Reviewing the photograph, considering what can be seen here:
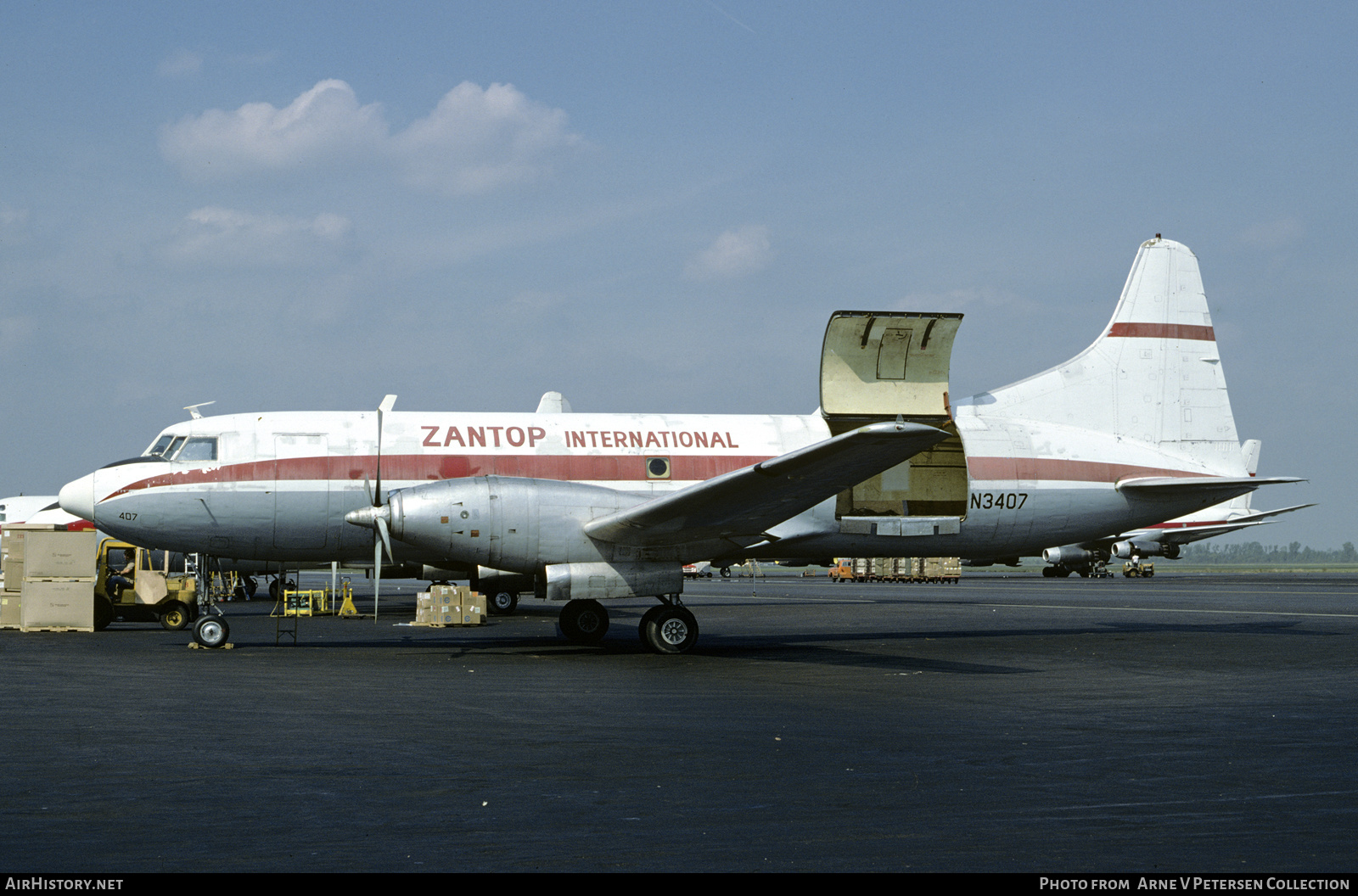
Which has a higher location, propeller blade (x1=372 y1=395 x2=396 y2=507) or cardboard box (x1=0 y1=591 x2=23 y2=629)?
propeller blade (x1=372 y1=395 x2=396 y2=507)

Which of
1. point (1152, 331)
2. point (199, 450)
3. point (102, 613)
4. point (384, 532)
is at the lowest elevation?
point (102, 613)

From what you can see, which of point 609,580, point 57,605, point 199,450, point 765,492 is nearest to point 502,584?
point 57,605

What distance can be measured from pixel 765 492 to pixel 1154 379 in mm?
10970

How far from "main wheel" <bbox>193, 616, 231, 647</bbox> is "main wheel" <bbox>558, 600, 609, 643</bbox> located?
19.5ft

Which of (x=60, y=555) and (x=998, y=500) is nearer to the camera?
(x=998, y=500)

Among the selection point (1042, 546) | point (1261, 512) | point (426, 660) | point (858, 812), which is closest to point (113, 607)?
point (426, 660)

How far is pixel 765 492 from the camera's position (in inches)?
685

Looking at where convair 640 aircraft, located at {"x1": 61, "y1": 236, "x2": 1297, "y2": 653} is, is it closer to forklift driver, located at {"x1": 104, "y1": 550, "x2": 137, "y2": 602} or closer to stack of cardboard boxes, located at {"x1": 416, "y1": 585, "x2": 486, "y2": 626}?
stack of cardboard boxes, located at {"x1": 416, "y1": 585, "x2": 486, "y2": 626}

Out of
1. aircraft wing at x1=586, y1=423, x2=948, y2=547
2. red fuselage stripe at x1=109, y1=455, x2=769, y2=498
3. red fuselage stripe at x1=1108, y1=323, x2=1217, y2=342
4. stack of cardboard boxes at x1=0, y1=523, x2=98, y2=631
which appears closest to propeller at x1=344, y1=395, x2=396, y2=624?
red fuselage stripe at x1=109, y1=455, x2=769, y2=498

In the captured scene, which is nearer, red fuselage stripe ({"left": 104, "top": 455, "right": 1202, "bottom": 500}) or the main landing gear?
the main landing gear

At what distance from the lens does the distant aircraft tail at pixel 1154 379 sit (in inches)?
922

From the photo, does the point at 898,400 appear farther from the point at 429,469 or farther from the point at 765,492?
the point at 429,469

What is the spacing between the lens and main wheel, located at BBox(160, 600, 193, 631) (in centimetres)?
2736

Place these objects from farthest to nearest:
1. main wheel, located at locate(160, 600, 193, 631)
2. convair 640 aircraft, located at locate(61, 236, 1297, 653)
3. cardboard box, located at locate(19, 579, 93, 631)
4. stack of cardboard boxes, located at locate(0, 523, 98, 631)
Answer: main wheel, located at locate(160, 600, 193, 631) < cardboard box, located at locate(19, 579, 93, 631) < stack of cardboard boxes, located at locate(0, 523, 98, 631) < convair 640 aircraft, located at locate(61, 236, 1297, 653)
